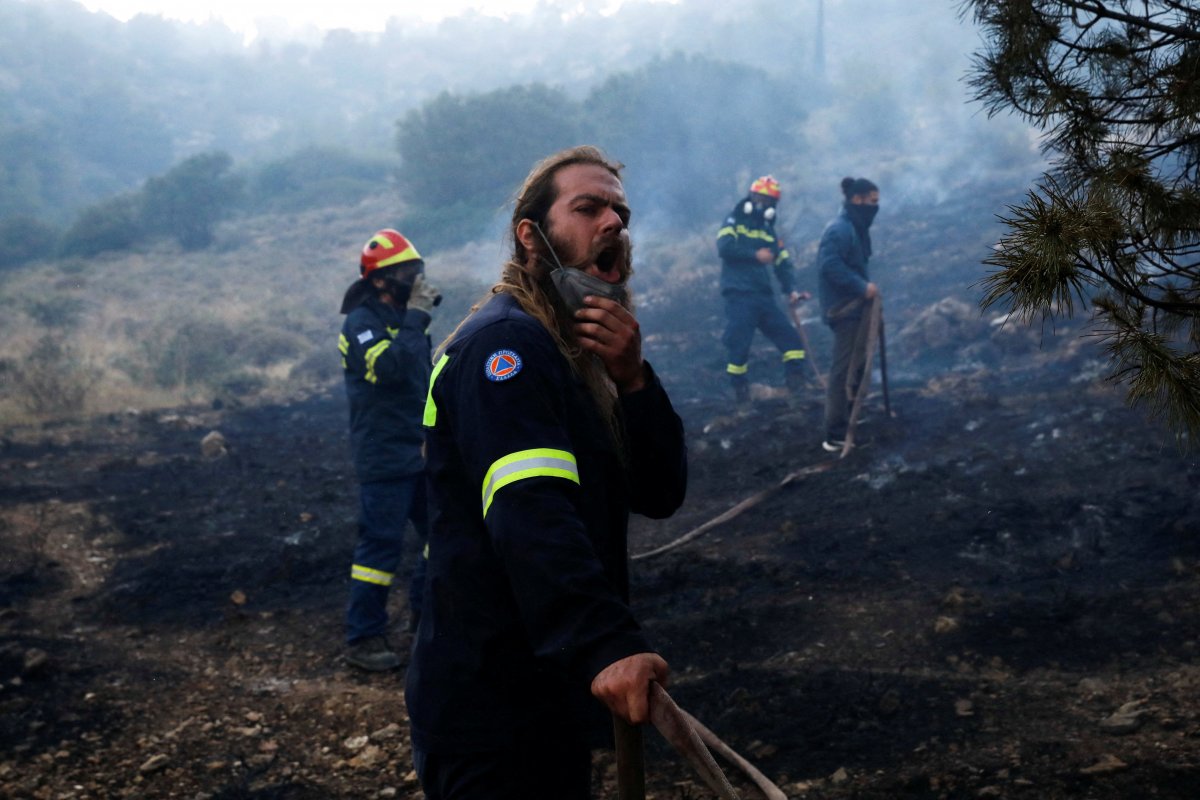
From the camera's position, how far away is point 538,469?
1673 mm

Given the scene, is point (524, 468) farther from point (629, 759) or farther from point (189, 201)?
point (189, 201)

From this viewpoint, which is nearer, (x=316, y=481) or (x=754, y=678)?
(x=754, y=678)

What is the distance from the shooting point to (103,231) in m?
26.6

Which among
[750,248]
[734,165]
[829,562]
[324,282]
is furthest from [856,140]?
[829,562]

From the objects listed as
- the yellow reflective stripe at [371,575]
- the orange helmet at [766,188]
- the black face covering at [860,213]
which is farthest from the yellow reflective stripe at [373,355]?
the orange helmet at [766,188]

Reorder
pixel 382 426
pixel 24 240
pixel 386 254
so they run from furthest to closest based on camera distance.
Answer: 1. pixel 24 240
2. pixel 386 254
3. pixel 382 426

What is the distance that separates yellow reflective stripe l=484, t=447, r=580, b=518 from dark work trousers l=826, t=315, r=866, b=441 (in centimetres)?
662

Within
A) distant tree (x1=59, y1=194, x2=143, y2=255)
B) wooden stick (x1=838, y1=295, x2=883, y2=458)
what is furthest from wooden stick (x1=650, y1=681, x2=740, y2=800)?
distant tree (x1=59, y1=194, x2=143, y2=255)

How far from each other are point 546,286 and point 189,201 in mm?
29062

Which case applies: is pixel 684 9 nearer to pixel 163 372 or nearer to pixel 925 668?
pixel 163 372

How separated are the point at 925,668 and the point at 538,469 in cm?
297

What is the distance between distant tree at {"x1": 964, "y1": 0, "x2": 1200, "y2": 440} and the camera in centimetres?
203

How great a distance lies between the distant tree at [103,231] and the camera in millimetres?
26375

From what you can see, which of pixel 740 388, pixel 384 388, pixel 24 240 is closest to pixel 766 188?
pixel 740 388
